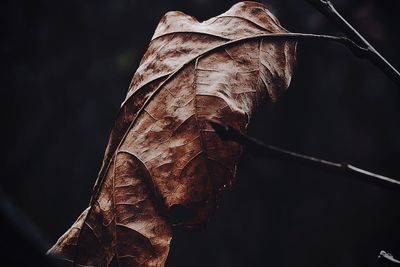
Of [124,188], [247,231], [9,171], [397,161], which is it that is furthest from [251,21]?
[9,171]

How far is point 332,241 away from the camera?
1.89 metres

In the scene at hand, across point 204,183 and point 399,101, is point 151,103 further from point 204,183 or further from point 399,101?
point 399,101

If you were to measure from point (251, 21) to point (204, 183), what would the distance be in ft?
0.64

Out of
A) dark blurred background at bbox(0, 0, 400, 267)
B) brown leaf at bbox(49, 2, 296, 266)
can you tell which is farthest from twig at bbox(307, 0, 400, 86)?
dark blurred background at bbox(0, 0, 400, 267)

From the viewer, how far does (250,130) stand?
6.42 feet

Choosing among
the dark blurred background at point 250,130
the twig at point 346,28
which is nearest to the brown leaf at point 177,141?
the twig at point 346,28

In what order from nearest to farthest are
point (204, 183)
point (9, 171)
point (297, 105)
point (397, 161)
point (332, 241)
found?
1. point (204, 183)
2. point (397, 161)
3. point (332, 241)
4. point (297, 105)
5. point (9, 171)

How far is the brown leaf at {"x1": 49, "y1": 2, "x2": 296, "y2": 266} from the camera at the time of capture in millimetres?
433

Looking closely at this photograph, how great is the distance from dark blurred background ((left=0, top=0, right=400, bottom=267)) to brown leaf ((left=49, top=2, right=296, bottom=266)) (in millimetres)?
1393

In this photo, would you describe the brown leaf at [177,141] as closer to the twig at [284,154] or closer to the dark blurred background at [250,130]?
the twig at [284,154]

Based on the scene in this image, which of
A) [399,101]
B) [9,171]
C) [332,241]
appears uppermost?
[399,101]

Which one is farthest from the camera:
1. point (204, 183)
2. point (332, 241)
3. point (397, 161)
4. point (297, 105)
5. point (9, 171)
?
point (9, 171)

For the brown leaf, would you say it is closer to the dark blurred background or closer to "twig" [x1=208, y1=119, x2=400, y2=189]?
"twig" [x1=208, y1=119, x2=400, y2=189]

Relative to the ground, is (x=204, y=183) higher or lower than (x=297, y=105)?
lower
